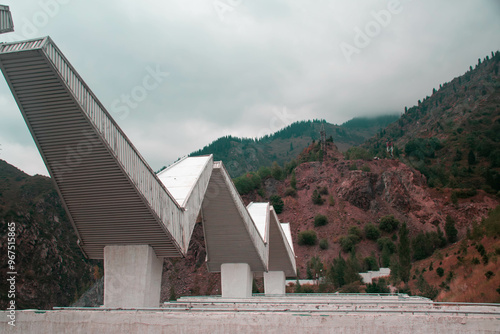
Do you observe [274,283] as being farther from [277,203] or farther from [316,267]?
[277,203]

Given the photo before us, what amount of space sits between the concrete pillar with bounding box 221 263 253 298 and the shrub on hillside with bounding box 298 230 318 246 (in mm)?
48852

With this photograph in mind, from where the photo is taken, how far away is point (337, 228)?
74375mm

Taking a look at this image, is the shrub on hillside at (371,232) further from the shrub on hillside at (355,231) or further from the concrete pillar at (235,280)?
the concrete pillar at (235,280)

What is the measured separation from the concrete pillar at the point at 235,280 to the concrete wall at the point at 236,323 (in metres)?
11.9

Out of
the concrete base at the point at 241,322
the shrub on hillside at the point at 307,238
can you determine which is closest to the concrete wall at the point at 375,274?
the shrub on hillside at the point at 307,238

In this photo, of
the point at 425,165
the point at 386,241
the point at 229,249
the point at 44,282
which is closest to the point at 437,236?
the point at 386,241

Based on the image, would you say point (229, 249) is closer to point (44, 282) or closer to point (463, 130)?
point (44, 282)

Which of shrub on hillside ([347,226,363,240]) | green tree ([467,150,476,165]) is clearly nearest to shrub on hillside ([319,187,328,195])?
shrub on hillside ([347,226,363,240])

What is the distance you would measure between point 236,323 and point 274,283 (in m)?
23.7

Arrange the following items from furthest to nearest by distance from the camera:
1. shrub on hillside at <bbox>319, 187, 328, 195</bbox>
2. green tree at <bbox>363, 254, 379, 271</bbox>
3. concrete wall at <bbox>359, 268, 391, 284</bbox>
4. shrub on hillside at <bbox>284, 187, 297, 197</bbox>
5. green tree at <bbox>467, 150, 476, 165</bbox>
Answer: green tree at <bbox>467, 150, 476, 165</bbox>, shrub on hillside at <bbox>284, 187, 297, 197</bbox>, shrub on hillside at <bbox>319, 187, 328, 195</bbox>, green tree at <bbox>363, 254, 379, 271</bbox>, concrete wall at <bbox>359, 268, 391, 284</bbox>

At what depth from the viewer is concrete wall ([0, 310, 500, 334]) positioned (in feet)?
35.2

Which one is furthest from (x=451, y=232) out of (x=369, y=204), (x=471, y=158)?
(x=471, y=158)

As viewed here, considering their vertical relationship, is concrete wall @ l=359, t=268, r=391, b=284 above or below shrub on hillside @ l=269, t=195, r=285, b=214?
below

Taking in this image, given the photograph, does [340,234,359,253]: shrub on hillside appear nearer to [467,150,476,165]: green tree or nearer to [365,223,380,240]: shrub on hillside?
[365,223,380,240]: shrub on hillside
